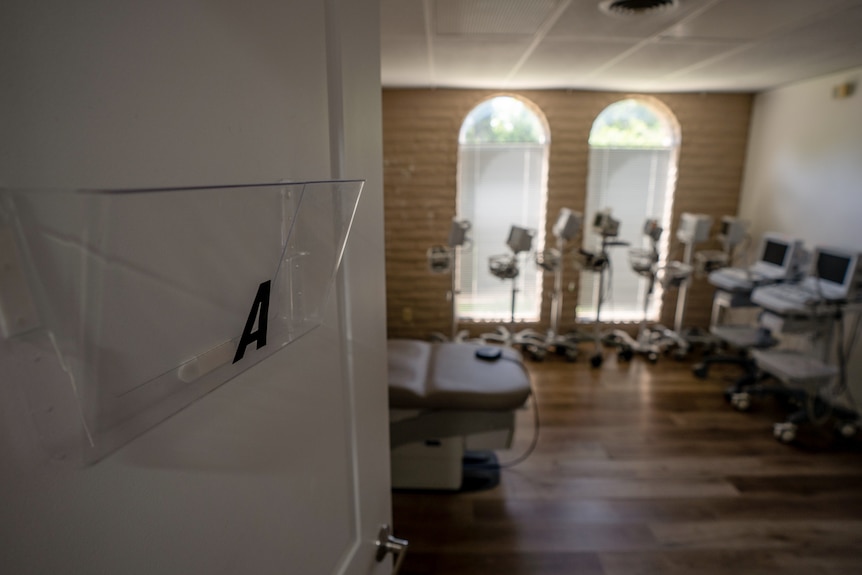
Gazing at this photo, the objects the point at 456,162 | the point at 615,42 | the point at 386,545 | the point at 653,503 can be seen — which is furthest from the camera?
the point at 456,162

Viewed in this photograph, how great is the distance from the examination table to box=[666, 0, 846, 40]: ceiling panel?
216 centimetres

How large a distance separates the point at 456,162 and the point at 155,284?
464 cm

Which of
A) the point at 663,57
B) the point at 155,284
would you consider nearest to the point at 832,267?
Result: the point at 663,57

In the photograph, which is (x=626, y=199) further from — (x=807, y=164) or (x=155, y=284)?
(x=155, y=284)

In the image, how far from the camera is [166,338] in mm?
394

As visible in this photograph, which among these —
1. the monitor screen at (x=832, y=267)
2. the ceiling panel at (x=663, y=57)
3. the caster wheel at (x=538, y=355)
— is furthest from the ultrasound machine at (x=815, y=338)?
the ceiling panel at (x=663, y=57)

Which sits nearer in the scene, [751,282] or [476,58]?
[476,58]

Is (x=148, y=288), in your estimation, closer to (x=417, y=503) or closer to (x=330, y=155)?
(x=330, y=155)

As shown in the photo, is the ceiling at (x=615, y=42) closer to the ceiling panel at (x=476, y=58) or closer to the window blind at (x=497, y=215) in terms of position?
the ceiling panel at (x=476, y=58)

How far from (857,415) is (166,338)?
4.68 meters

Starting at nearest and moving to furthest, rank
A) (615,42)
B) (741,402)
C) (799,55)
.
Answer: (615,42) < (799,55) < (741,402)

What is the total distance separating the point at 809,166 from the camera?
13.2 ft

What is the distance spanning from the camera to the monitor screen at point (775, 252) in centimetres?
392

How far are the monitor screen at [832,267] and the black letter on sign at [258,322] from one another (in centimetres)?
417
